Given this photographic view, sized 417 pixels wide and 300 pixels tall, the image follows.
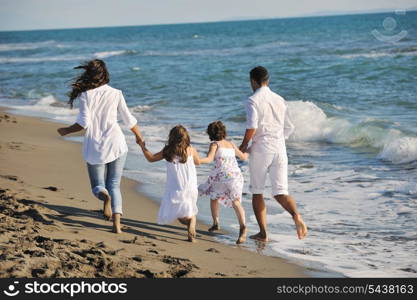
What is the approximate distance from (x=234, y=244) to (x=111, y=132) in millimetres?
1605

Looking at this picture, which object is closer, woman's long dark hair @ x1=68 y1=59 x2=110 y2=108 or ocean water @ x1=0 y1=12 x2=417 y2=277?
woman's long dark hair @ x1=68 y1=59 x2=110 y2=108

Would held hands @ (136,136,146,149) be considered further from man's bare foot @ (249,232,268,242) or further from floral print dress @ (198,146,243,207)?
man's bare foot @ (249,232,268,242)

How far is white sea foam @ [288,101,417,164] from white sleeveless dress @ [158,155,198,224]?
508 centimetres

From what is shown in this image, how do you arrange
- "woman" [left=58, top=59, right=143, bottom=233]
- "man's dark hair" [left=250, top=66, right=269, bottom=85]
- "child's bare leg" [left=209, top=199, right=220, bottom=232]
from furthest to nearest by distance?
"child's bare leg" [left=209, top=199, right=220, bottom=232], "man's dark hair" [left=250, top=66, right=269, bottom=85], "woman" [left=58, top=59, right=143, bottom=233]

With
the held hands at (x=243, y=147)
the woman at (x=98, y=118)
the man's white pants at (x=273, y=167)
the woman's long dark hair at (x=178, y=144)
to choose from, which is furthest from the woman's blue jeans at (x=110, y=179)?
the man's white pants at (x=273, y=167)

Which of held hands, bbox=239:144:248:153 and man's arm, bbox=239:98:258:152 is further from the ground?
man's arm, bbox=239:98:258:152

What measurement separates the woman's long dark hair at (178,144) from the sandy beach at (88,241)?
81 centimetres

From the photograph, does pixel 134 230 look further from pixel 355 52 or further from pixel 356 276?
pixel 355 52

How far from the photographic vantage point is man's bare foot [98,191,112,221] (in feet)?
21.0

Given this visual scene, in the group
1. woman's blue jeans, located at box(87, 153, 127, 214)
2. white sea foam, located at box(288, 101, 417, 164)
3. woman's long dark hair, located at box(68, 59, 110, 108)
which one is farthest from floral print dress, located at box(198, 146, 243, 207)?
white sea foam, located at box(288, 101, 417, 164)

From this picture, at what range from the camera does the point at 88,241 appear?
19.4 ft

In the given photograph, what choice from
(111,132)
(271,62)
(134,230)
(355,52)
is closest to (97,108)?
(111,132)

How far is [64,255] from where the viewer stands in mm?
5285

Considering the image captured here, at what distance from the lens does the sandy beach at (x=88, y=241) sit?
5145 mm
